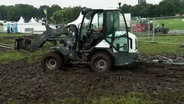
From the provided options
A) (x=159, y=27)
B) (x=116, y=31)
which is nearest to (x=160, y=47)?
(x=116, y=31)

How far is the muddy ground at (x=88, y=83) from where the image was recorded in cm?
905

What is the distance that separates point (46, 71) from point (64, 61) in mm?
784

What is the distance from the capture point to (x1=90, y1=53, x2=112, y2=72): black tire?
39.9ft

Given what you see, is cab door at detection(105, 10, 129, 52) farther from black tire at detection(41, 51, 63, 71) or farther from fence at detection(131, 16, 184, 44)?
fence at detection(131, 16, 184, 44)

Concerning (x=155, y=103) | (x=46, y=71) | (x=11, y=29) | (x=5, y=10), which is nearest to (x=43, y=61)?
(x=46, y=71)

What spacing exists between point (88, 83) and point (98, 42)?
228 centimetres

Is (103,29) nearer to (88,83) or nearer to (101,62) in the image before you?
(101,62)

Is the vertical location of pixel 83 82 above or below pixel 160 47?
below

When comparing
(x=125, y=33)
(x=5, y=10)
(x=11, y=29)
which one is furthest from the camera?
(x=5, y=10)

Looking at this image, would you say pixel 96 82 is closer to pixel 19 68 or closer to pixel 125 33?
pixel 125 33

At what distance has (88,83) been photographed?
10547mm

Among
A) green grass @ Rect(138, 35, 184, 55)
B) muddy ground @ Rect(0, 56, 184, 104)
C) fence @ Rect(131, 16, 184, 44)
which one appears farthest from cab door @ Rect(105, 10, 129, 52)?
fence @ Rect(131, 16, 184, 44)

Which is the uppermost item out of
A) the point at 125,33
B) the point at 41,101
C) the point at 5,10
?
the point at 5,10

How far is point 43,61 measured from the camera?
13188 millimetres
